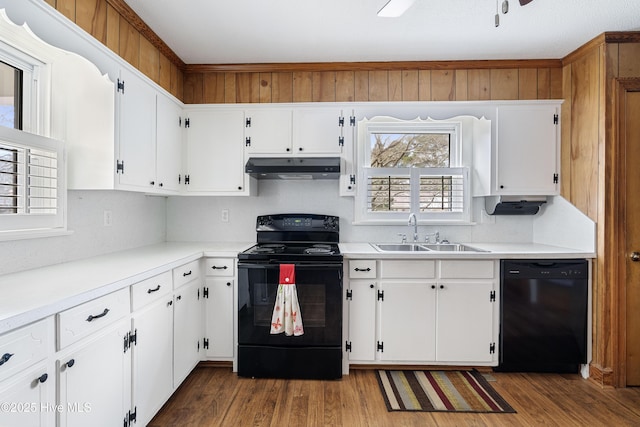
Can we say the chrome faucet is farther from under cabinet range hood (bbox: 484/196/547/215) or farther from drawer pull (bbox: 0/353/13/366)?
drawer pull (bbox: 0/353/13/366)

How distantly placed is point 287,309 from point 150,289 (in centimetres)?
92

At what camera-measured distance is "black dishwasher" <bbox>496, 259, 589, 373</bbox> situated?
2.46 meters

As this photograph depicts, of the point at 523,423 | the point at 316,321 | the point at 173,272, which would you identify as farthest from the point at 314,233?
the point at 523,423

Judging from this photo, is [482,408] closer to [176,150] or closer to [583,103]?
[583,103]

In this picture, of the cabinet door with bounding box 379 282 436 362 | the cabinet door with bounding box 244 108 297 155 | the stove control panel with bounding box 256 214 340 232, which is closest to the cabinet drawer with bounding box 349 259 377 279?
the cabinet door with bounding box 379 282 436 362

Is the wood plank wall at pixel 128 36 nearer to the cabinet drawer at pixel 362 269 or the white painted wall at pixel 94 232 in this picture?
the white painted wall at pixel 94 232

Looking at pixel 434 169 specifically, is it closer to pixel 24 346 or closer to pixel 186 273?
pixel 186 273

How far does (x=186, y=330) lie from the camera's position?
2289 millimetres

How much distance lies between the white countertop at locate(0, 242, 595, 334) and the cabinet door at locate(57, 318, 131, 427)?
0.21 metres

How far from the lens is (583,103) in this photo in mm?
2590

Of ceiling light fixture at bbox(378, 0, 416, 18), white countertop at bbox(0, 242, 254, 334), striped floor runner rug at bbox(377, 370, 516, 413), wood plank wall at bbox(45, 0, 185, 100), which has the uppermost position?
wood plank wall at bbox(45, 0, 185, 100)

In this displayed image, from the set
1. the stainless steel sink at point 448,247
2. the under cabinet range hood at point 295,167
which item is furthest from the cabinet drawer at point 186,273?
the stainless steel sink at point 448,247

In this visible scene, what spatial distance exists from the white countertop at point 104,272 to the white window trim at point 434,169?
28cm

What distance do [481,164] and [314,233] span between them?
1.57 metres
